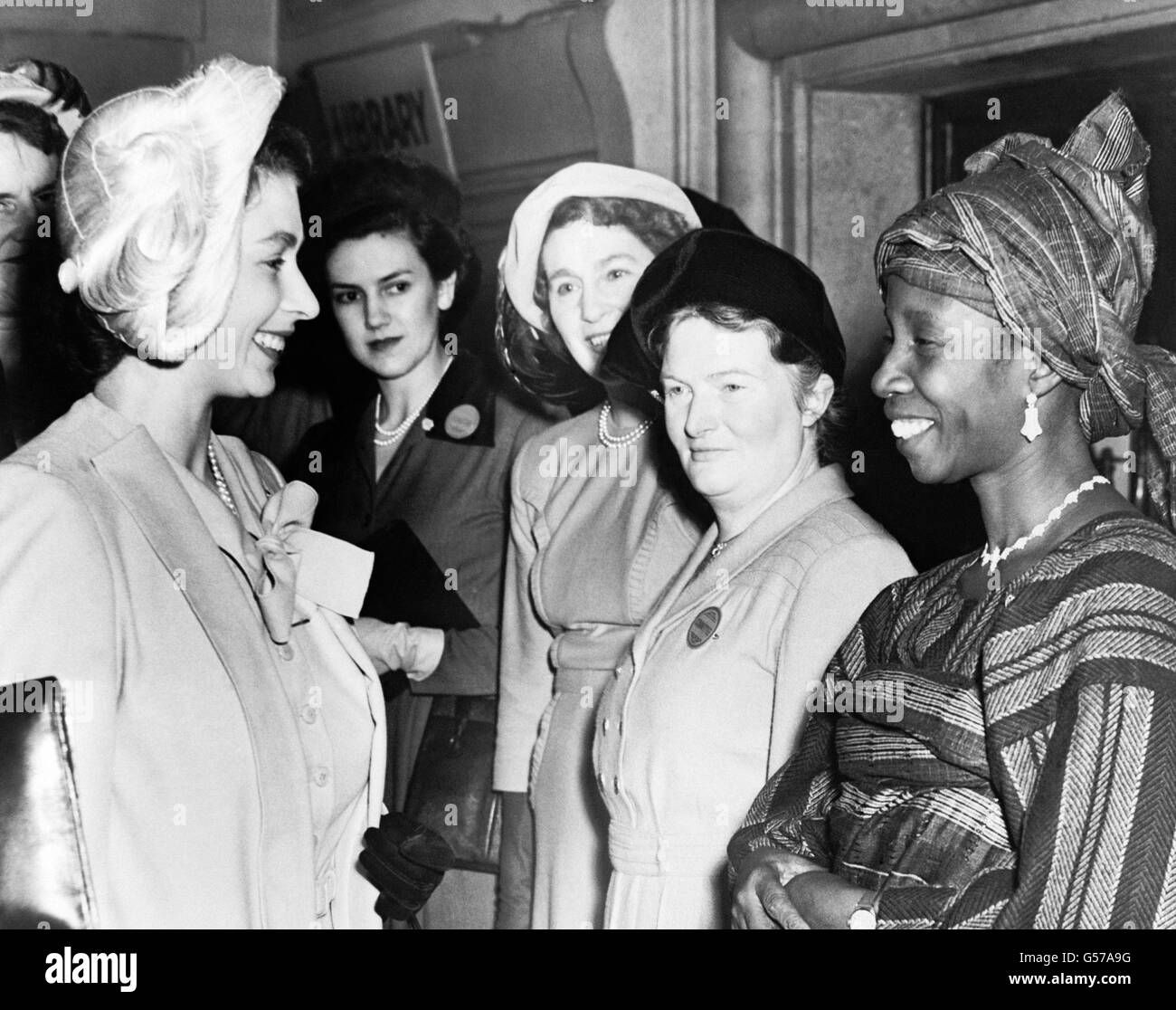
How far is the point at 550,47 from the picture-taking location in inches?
121

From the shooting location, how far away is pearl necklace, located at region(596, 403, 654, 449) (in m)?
2.87

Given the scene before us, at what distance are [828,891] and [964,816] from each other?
0.60ft

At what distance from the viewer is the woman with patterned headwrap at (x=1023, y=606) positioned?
166 cm

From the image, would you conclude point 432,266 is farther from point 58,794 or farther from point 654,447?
point 58,794

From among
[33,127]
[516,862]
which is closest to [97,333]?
[33,127]

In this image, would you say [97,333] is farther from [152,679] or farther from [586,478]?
[586,478]

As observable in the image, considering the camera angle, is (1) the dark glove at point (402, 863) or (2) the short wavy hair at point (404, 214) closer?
(1) the dark glove at point (402, 863)

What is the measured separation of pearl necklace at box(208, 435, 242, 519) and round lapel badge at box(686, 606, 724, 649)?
755mm

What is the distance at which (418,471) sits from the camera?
117 inches

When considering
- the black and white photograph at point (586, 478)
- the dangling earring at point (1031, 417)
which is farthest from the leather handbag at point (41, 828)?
the dangling earring at point (1031, 417)

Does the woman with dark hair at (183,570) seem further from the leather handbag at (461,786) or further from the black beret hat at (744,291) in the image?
the black beret hat at (744,291)

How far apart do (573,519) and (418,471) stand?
297 millimetres

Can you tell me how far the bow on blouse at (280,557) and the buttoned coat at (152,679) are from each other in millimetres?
30

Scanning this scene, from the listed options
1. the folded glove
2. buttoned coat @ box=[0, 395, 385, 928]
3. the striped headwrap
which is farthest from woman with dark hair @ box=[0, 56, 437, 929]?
the striped headwrap
